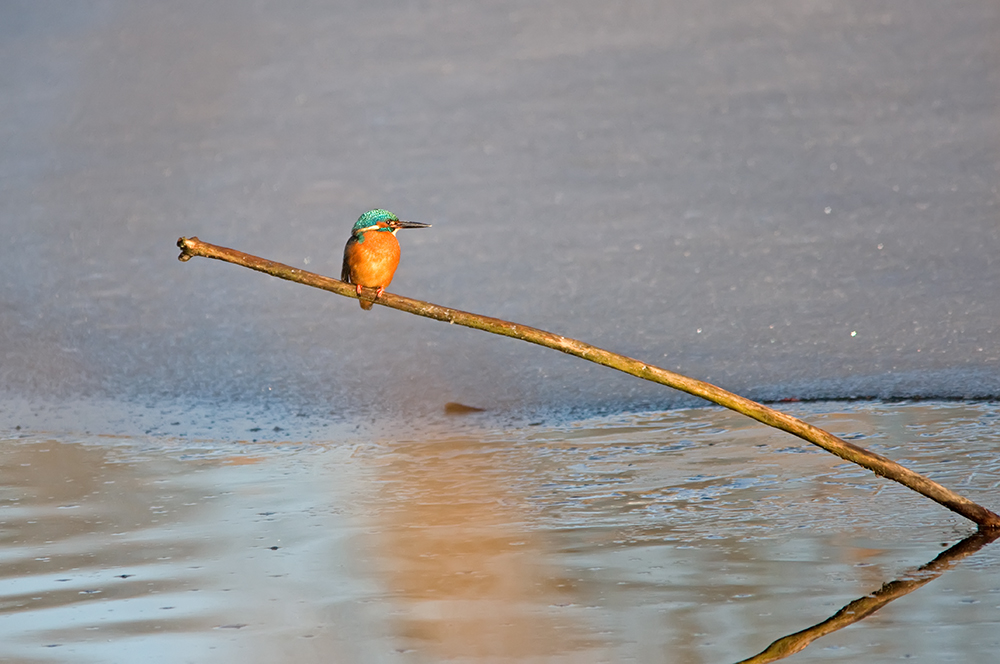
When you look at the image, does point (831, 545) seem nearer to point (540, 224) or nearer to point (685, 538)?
point (685, 538)

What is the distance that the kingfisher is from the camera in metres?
2.58

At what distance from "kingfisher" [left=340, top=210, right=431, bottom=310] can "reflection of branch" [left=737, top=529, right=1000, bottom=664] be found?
1.01m

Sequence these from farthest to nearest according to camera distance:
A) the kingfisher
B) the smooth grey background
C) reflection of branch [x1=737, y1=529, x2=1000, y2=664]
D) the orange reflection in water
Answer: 1. the smooth grey background
2. the kingfisher
3. the orange reflection in water
4. reflection of branch [x1=737, y1=529, x2=1000, y2=664]

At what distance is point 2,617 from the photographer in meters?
2.27

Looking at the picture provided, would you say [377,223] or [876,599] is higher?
[377,223]

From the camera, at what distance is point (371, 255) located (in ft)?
8.45

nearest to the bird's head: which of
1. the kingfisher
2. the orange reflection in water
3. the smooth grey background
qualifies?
the kingfisher

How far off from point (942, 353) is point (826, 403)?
426mm

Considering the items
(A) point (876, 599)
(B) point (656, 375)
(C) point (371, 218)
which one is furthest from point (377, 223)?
(A) point (876, 599)

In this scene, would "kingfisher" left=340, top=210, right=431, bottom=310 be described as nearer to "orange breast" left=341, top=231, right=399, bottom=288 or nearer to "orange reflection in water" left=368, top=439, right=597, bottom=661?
"orange breast" left=341, top=231, right=399, bottom=288

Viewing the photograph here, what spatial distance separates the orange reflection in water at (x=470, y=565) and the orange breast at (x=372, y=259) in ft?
1.58

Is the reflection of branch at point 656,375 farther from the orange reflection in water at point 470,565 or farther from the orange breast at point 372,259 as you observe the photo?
the orange reflection in water at point 470,565

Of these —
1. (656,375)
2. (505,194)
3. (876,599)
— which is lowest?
(876,599)

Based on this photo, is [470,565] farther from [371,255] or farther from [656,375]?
[371,255]
